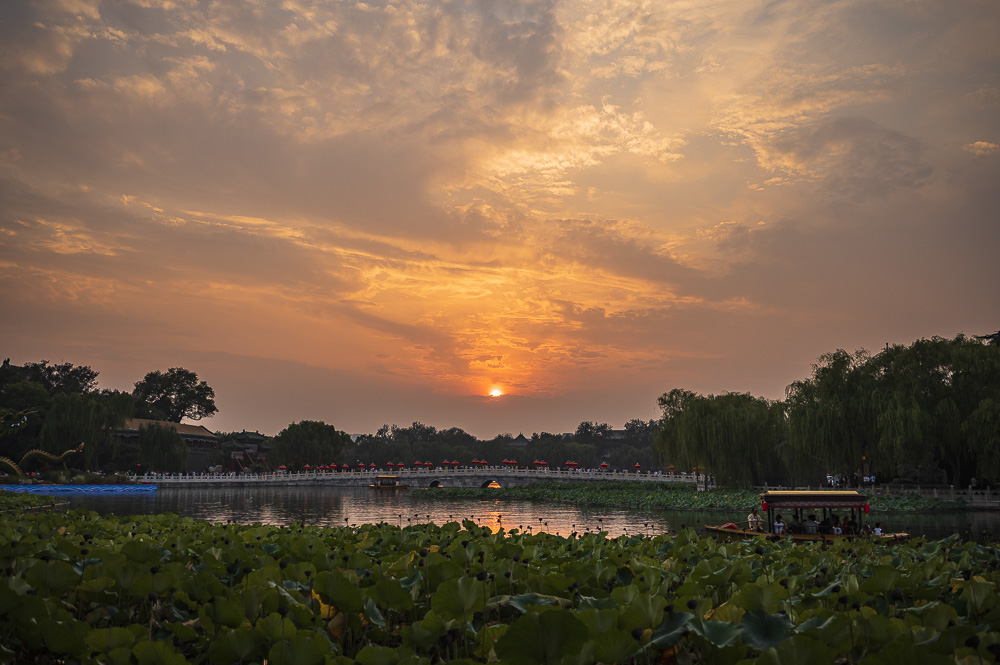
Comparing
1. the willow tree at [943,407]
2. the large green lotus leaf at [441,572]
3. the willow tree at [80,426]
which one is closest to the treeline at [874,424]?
the willow tree at [943,407]

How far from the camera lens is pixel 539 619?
3.25m

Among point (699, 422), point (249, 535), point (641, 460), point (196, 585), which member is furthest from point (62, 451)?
point (641, 460)

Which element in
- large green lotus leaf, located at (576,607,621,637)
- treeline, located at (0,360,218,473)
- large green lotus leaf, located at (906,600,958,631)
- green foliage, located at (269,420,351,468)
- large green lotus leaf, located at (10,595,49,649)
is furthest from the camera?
green foliage, located at (269,420,351,468)

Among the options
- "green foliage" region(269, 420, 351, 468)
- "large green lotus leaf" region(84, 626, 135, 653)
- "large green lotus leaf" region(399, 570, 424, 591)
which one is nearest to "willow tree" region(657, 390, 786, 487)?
"large green lotus leaf" region(399, 570, 424, 591)

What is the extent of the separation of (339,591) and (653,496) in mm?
42772

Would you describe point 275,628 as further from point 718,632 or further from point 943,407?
point 943,407

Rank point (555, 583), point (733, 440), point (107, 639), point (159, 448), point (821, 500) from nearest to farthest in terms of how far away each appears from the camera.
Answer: point (107, 639) < point (555, 583) < point (821, 500) < point (733, 440) < point (159, 448)

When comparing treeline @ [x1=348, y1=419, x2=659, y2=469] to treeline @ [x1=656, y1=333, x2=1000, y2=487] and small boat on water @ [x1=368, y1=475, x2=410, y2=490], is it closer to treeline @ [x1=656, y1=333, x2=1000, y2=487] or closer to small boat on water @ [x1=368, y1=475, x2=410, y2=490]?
small boat on water @ [x1=368, y1=475, x2=410, y2=490]

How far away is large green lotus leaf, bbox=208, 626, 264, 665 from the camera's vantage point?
375 centimetres

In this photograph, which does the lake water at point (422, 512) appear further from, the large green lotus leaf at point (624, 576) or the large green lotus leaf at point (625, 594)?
the large green lotus leaf at point (625, 594)

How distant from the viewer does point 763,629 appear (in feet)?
12.7

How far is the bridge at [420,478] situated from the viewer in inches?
2454

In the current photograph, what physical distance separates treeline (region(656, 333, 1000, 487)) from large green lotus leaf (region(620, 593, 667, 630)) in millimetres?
33089

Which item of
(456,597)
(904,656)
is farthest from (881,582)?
(456,597)
